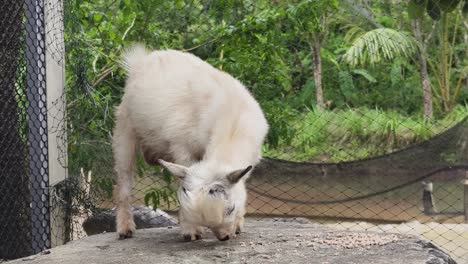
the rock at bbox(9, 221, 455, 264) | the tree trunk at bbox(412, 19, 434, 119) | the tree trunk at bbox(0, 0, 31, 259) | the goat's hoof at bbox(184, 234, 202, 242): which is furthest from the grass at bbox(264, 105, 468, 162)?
the goat's hoof at bbox(184, 234, 202, 242)

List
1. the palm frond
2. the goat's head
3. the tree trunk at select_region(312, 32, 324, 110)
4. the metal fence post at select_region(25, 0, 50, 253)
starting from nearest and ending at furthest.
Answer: the goat's head → the metal fence post at select_region(25, 0, 50, 253) → the palm frond → the tree trunk at select_region(312, 32, 324, 110)

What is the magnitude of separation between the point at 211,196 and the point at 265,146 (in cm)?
344

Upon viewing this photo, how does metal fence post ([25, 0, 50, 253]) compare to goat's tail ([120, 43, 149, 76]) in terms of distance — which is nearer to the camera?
goat's tail ([120, 43, 149, 76])

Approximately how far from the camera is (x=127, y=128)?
558 cm

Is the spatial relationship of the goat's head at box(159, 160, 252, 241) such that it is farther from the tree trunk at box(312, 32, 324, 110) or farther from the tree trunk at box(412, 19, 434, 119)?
the tree trunk at box(412, 19, 434, 119)

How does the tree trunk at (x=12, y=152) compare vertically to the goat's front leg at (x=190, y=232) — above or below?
above

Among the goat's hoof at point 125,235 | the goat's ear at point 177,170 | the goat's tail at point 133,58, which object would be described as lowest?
the goat's hoof at point 125,235

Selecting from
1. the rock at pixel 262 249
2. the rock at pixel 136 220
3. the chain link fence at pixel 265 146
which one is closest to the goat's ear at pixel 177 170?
the rock at pixel 262 249

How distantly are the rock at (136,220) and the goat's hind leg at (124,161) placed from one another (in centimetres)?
116

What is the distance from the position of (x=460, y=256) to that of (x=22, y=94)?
4973 millimetres

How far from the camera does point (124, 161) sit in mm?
5629

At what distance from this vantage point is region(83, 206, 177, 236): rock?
6.87 metres

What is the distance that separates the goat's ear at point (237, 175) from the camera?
4492mm

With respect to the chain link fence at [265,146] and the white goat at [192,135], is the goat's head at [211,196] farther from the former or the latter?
the chain link fence at [265,146]
